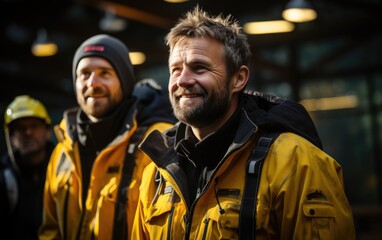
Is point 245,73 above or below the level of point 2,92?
below

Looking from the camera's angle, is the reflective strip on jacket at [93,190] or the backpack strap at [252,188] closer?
the backpack strap at [252,188]

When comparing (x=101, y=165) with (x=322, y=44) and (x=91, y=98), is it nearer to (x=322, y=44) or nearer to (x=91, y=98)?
(x=91, y=98)

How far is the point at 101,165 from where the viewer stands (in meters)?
4.06

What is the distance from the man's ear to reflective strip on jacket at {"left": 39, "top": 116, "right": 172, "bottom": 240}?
906mm

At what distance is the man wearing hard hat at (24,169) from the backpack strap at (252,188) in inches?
113

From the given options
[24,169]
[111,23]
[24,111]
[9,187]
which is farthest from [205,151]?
[111,23]

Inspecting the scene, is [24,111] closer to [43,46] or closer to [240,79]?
[240,79]

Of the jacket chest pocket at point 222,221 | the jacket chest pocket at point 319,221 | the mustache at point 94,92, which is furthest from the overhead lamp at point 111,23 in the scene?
the jacket chest pocket at point 319,221

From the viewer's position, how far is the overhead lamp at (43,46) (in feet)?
37.3

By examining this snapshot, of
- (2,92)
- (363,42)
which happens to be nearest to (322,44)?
(363,42)

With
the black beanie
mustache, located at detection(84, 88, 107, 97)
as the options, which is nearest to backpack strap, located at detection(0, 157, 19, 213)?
the black beanie

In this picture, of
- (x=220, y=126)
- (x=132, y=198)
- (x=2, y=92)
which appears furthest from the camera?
(x=2, y=92)

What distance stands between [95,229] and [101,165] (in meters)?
0.44

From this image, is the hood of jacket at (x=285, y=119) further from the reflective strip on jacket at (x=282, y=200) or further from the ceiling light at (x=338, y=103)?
the ceiling light at (x=338, y=103)
